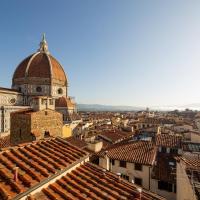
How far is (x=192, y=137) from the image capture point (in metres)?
30.4

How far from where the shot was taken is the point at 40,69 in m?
53.5

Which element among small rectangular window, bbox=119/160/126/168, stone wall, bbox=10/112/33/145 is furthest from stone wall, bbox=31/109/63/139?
small rectangular window, bbox=119/160/126/168

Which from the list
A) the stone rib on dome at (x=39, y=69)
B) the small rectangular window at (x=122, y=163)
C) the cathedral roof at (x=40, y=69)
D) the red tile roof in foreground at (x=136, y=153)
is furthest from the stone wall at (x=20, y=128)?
the stone rib on dome at (x=39, y=69)

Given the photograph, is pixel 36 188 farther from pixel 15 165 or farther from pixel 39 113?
pixel 39 113

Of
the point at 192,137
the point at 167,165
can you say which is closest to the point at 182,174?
the point at 167,165

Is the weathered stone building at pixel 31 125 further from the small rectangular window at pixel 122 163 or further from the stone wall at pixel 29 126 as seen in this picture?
the small rectangular window at pixel 122 163

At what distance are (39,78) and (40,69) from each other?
280 cm

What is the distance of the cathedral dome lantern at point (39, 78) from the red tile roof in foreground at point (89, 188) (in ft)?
154

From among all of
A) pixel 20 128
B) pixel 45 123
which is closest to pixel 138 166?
pixel 45 123

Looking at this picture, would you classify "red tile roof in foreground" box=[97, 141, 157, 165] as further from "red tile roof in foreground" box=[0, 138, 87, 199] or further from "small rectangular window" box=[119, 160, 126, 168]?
"red tile roof in foreground" box=[0, 138, 87, 199]

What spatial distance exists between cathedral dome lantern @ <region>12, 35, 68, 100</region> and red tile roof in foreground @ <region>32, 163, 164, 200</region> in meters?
47.0

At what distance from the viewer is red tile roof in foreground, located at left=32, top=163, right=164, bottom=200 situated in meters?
5.56

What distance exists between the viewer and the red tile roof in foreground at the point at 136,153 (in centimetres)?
1916

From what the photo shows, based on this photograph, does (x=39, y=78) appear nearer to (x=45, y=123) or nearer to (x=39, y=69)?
(x=39, y=69)
